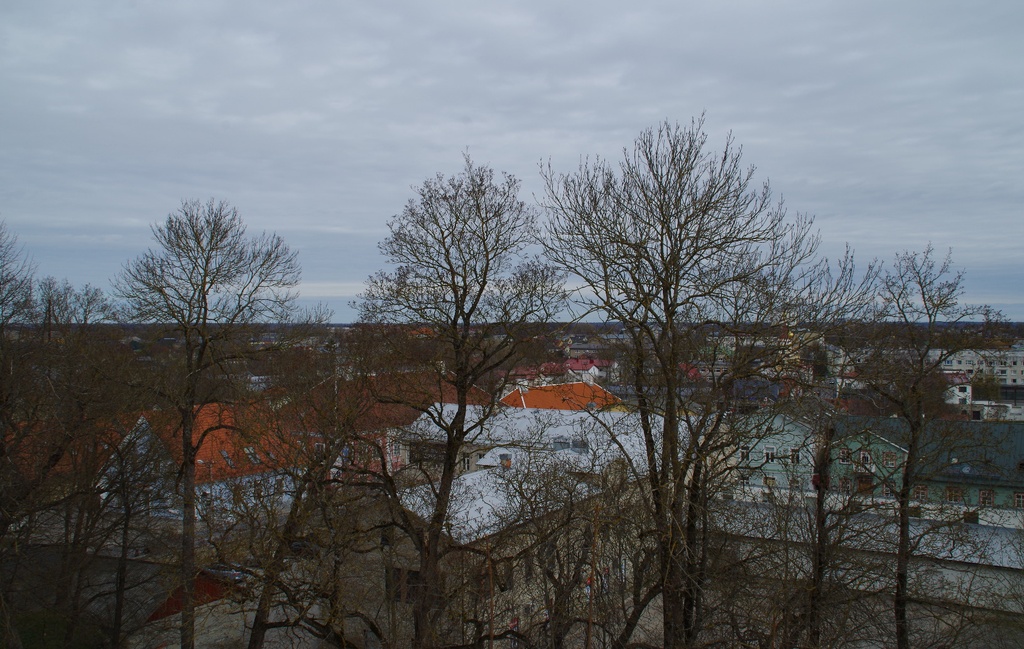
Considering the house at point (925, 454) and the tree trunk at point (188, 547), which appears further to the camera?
the house at point (925, 454)

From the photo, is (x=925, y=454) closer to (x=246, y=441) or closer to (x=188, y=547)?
(x=246, y=441)

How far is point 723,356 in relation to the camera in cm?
725

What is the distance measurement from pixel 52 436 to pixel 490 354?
24.8 ft

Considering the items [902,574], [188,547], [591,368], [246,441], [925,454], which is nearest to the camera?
[902,574]

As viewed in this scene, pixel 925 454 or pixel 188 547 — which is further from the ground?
pixel 925 454

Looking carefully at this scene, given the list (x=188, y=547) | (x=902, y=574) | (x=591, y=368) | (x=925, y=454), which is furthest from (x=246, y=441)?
(x=925, y=454)

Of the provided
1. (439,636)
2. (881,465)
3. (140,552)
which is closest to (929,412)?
(881,465)

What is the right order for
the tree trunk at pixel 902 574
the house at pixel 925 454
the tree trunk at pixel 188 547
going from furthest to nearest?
the house at pixel 925 454 → the tree trunk at pixel 188 547 → the tree trunk at pixel 902 574

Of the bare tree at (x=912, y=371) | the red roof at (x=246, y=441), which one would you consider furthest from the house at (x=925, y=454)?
the red roof at (x=246, y=441)

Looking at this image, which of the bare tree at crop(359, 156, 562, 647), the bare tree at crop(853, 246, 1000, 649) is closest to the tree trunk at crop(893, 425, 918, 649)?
the bare tree at crop(853, 246, 1000, 649)

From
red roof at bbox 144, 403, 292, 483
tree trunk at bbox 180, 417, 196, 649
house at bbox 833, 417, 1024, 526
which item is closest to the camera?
tree trunk at bbox 180, 417, 196, 649

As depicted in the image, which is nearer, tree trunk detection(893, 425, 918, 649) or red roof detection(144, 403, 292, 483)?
tree trunk detection(893, 425, 918, 649)

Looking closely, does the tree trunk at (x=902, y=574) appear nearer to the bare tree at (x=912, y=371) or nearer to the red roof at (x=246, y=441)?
the bare tree at (x=912, y=371)

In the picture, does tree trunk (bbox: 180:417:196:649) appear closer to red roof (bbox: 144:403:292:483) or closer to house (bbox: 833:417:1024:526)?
red roof (bbox: 144:403:292:483)
